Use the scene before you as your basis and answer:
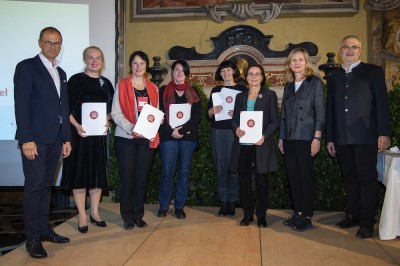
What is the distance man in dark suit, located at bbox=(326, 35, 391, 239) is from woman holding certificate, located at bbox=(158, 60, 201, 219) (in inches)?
55.2

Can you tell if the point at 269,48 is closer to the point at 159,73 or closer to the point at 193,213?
the point at 159,73

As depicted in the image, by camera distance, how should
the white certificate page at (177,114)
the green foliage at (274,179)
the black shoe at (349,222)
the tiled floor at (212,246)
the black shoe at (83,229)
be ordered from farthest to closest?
the green foliage at (274,179) → the white certificate page at (177,114) → the black shoe at (349,222) → the black shoe at (83,229) → the tiled floor at (212,246)

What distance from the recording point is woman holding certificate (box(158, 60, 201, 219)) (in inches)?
149

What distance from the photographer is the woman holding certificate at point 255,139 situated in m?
3.47

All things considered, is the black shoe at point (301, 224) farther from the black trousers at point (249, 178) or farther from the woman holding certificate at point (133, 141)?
the woman holding certificate at point (133, 141)

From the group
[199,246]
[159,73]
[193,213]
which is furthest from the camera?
[159,73]

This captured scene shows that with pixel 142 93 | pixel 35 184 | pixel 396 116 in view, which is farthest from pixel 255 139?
pixel 35 184

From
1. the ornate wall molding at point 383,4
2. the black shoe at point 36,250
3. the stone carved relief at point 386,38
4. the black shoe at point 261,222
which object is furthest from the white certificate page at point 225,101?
the ornate wall molding at point 383,4

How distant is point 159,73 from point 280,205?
3348 mm

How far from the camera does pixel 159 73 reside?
6.71 meters

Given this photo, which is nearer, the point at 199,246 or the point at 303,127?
the point at 199,246

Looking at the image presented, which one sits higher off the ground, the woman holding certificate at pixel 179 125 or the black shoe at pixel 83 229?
the woman holding certificate at pixel 179 125

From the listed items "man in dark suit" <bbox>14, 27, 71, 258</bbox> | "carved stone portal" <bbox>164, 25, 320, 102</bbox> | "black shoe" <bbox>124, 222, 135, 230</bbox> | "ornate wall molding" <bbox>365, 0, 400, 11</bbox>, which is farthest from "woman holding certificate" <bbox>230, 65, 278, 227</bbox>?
"ornate wall molding" <bbox>365, 0, 400, 11</bbox>

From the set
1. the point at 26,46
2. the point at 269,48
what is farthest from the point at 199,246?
the point at 269,48
